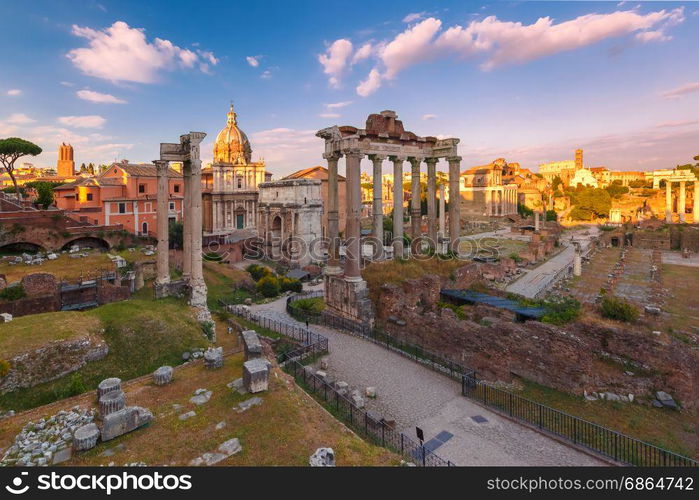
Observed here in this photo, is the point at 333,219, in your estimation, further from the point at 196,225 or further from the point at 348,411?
the point at 348,411

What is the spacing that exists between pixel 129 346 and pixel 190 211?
7309mm

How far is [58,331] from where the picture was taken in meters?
12.0

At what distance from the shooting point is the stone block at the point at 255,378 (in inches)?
377

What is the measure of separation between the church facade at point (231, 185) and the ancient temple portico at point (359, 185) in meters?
37.2

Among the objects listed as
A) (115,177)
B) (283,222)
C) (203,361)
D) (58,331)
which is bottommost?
(203,361)

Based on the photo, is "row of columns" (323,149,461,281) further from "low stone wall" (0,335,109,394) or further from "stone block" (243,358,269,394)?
"low stone wall" (0,335,109,394)

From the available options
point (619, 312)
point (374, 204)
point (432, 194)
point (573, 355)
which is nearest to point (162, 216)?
point (374, 204)

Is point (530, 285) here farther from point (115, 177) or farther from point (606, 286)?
point (115, 177)

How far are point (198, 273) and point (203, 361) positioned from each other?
6.92 m

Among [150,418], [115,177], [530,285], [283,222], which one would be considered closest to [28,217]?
[115,177]

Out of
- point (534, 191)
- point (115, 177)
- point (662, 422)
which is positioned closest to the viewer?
point (662, 422)

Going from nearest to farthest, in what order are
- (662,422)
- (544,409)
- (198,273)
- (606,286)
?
(662,422) < (544,409) < (198,273) < (606,286)

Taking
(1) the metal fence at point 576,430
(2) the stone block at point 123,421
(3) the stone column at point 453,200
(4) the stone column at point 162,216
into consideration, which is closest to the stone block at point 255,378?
(2) the stone block at point 123,421

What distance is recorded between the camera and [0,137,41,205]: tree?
40594 millimetres
